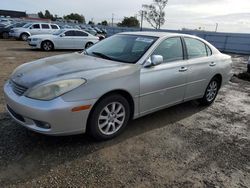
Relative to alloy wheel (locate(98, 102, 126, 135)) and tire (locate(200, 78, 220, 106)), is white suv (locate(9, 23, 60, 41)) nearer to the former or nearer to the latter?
tire (locate(200, 78, 220, 106))

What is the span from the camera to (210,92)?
17.8ft

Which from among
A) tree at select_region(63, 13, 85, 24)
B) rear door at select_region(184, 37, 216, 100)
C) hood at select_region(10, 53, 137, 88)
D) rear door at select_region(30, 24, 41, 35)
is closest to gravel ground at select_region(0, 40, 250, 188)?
rear door at select_region(184, 37, 216, 100)

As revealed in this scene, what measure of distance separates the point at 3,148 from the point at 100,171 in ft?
4.33

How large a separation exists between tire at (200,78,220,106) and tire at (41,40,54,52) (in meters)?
11.8

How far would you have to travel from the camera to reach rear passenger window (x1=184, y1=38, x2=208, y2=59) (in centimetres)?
471

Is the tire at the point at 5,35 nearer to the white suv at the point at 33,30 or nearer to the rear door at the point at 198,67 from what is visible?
the white suv at the point at 33,30

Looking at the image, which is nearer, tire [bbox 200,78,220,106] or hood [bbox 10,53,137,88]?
hood [bbox 10,53,137,88]

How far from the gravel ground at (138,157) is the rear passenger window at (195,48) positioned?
128 centimetres

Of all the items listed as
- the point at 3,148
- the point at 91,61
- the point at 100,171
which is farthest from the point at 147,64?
the point at 3,148

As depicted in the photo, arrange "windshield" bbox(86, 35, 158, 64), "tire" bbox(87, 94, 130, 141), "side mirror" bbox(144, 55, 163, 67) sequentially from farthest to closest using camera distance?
"windshield" bbox(86, 35, 158, 64) < "side mirror" bbox(144, 55, 163, 67) < "tire" bbox(87, 94, 130, 141)

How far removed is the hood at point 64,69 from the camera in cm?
322

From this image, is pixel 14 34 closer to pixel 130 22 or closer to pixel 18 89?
pixel 18 89

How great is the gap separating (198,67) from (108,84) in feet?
7.26

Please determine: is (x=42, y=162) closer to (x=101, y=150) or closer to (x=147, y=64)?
(x=101, y=150)
